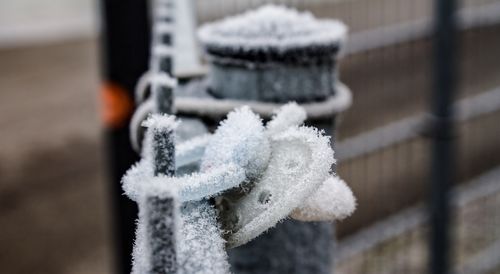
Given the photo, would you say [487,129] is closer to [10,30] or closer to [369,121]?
[369,121]

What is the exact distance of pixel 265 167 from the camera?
58cm

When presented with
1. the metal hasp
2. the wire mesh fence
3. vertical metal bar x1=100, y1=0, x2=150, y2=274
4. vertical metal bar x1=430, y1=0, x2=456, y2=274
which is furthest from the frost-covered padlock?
vertical metal bar x1=430, y1=0, x2=456, y2=274

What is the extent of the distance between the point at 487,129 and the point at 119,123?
256 cm

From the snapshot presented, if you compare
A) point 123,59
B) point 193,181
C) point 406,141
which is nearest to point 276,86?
point 193,181

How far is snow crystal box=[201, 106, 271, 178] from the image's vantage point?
1.84ft

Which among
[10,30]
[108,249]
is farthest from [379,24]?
[10,30]

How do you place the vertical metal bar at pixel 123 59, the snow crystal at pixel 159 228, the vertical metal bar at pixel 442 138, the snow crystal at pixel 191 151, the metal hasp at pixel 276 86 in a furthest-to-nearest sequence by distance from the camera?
the vertical metal bar at pixel 442 138, the vertical metal bar at pixel 123 59, the metal hasp at pixel 276 86, the snow crystal at pixel 191 151, the snow crystal at pixel 159 228

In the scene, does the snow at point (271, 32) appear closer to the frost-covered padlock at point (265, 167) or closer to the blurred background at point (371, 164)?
the blurred background at point (371, 164)

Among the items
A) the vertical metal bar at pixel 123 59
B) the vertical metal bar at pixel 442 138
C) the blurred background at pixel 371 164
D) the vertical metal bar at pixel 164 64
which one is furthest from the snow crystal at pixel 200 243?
the vertical metal bar at pixel 442 138

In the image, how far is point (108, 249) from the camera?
388cm

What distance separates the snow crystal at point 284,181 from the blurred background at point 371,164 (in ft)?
1.82

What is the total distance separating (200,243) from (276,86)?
18.6 inches

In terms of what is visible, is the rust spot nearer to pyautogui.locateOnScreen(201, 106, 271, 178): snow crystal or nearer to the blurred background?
the blurred background

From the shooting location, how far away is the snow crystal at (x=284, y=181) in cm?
52
